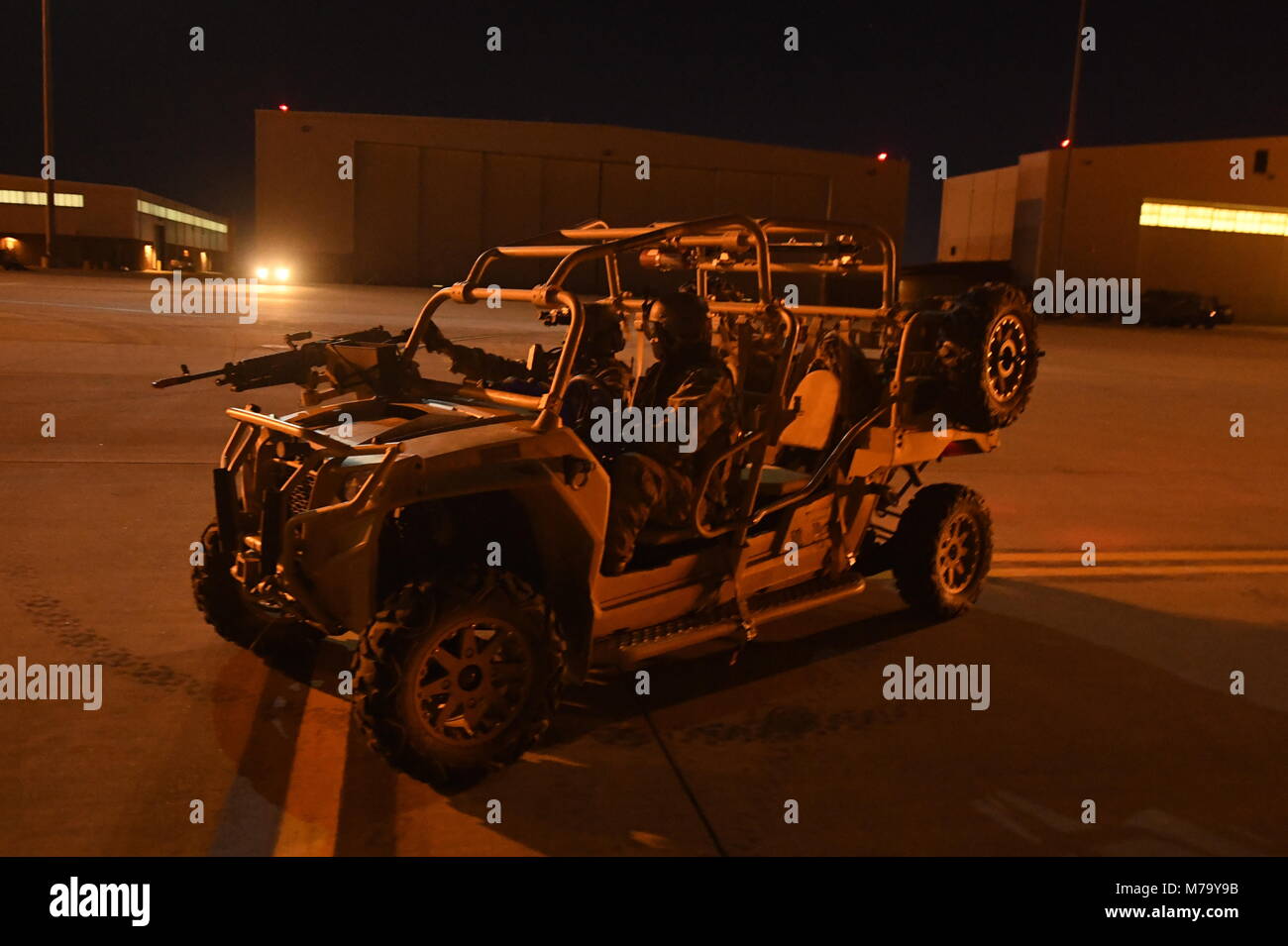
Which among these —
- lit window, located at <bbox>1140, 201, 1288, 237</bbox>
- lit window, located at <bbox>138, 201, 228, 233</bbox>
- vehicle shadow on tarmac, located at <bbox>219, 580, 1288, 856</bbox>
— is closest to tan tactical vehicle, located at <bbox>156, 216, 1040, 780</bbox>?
vehicle shadow on tarmac, located at <bbox>219, 580, 1288, 856</bbox>

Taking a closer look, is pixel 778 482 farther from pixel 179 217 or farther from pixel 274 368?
pixel 179 217

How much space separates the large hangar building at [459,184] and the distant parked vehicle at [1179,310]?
14.1m

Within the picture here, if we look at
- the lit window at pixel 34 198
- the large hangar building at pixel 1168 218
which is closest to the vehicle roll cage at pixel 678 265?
the large hangar building at pixel 1168 218

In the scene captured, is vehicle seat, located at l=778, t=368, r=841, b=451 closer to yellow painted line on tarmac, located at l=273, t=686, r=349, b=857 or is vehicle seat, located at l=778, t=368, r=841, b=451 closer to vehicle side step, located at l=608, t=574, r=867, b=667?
vehicle side step, located at l=608, t=574, r=867, b=667

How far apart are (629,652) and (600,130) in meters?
46.7

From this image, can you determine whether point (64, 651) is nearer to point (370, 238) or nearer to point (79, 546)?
point (79, 546)

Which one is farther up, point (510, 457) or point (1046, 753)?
point (510, 457)

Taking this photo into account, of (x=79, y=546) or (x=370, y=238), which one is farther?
(x=370, y=238)

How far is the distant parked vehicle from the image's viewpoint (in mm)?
43094

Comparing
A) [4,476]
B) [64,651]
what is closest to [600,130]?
[4,476]

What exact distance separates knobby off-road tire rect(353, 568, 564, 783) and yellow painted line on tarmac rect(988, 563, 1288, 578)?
3781 millimetres

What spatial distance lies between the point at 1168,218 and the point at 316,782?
56.1 m

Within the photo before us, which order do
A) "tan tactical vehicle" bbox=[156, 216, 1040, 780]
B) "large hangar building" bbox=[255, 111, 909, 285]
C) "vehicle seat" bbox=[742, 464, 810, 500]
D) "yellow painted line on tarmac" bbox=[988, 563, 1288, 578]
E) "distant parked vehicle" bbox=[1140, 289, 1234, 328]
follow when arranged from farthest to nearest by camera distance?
"large hangar building" bbox=[255, 111, 909, 285] < "distant parked vehicle" bbox=[1140, 289, 1234, 328] < "yellow painted line on tarmac" bbox=[988, 563, 1288, 578] < "vehicle seat" bbox=[742, 464, 810, 500] < "tan tactical vehicle" bbox=[156, 216, 1040, 780]
